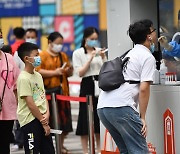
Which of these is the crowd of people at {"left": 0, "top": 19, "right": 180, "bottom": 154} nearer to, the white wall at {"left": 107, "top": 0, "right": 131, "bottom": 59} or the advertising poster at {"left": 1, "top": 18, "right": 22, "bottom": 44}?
the white wall at {"left": 107, "top": 0, "right": 131, "bottom": 59}

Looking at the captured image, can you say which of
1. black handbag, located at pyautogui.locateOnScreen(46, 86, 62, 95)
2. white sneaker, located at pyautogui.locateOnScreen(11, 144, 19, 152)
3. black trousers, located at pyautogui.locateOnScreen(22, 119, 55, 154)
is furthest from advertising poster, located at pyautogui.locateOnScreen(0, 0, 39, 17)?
black trousers, located at pyautogui.locateOnScreen(22, 119, 55, 154)

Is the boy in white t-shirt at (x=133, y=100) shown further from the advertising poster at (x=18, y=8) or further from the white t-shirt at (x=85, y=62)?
the advertising poster at (x=18, y=8)

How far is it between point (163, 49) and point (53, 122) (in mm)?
2448

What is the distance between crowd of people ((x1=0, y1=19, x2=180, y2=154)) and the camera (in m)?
6.46

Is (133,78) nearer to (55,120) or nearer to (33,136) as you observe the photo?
(33,136)

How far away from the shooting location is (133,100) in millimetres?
6520

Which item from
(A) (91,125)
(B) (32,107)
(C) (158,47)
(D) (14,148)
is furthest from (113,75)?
(D) (14,148)

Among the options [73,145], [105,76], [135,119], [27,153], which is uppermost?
[105,76]

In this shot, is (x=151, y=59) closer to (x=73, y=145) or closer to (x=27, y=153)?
(x=27, y=153)

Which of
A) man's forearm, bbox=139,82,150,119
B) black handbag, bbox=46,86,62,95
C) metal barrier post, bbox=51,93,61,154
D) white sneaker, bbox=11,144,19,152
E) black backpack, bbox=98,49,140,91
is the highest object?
black backpack, bbox=98,49,140,91

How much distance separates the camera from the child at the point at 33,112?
732cm

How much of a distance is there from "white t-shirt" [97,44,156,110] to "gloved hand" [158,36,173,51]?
3.22 ft

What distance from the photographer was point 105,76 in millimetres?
6590

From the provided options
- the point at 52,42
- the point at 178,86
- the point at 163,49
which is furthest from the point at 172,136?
the point at 52,42
